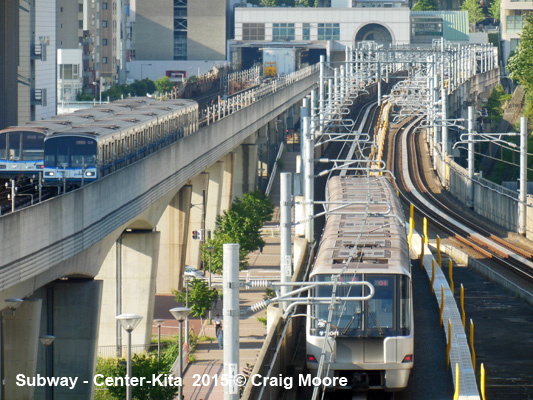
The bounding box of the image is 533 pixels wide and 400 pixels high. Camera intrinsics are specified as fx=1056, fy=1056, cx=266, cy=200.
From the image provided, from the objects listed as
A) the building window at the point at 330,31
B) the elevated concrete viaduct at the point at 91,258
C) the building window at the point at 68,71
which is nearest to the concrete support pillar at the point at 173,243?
the elevated concrete viaduct at the point at 91,258

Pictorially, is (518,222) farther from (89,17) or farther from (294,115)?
(89,17)

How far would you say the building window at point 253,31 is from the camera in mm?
170750

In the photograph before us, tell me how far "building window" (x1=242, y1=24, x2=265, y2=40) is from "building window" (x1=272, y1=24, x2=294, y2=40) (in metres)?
1.84

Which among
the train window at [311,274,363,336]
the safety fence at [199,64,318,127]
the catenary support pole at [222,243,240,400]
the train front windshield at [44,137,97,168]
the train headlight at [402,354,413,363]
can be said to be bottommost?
the train headlight at [402,354,413,363]

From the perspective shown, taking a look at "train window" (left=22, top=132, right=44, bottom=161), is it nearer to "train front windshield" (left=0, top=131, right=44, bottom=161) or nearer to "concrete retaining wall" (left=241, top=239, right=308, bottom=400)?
"train front windshield" (left=0, top=131, right=44, bottom=161)

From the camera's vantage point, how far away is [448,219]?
6291 centimetres

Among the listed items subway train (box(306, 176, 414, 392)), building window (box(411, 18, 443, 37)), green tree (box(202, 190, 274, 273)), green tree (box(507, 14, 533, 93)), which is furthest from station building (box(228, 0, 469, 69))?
subway train (box(306, 176, 414, 392))

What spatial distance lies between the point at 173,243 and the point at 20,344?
3258 centimetres

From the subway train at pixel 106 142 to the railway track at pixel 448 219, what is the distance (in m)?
16.7

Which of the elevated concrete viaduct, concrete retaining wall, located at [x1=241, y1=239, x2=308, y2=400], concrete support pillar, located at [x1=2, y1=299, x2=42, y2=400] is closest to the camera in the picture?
concrete retaining wall, located at [x1=241, y1=239, x2=308, y2=400]

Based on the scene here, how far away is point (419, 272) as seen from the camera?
4044cm

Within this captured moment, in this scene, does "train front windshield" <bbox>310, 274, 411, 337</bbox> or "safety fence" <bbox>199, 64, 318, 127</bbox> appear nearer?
"train front windshield" <bbox>310, 274, 411, 337</bbox>

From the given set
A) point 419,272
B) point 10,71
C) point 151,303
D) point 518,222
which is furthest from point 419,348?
point 10,71

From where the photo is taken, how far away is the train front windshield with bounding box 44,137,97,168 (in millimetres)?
41125
